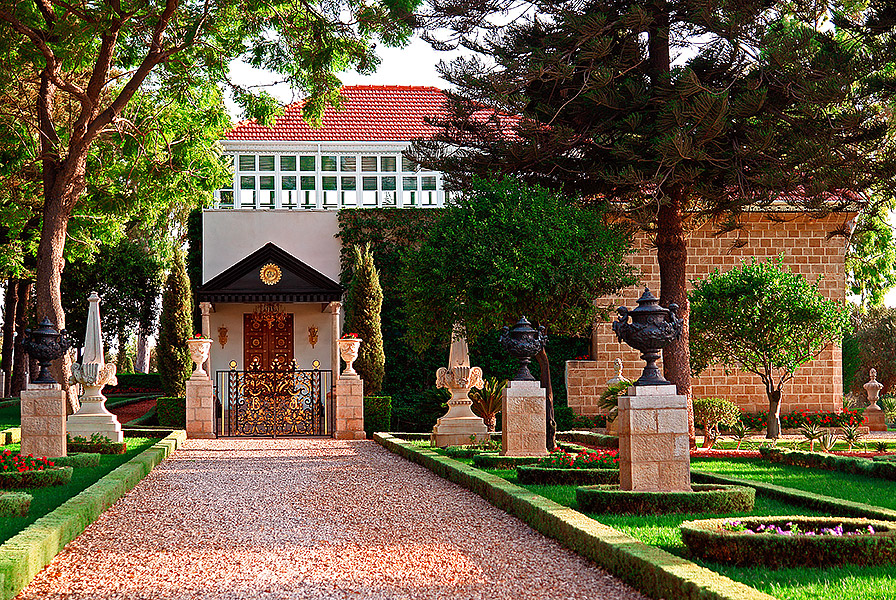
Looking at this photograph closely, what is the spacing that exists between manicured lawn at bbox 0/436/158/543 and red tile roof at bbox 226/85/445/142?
13.2m

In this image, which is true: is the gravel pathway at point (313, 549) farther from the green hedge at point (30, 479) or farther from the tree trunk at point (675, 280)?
the tree trunk at point (675, 280)

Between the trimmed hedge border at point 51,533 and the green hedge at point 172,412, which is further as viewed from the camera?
the green hedge at point 172,412

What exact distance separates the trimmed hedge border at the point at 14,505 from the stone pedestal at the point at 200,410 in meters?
12.3

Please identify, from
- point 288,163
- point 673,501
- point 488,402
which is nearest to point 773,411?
point 488,402

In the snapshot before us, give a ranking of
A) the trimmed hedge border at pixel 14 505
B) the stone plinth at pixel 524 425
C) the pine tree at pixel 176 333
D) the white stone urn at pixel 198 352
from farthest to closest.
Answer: the pine tree at pixel 176 333, the white stone urn at pixel 198 352, the stone plinth at pixel 524 425, the trimmed hedge border at pixel 14 505

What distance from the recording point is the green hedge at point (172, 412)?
21734 millimetres

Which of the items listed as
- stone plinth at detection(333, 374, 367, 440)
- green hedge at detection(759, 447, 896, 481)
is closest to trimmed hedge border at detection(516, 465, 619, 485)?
green hedge at detection(759, 447, 896, 481)

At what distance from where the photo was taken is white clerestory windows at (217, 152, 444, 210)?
25812mm

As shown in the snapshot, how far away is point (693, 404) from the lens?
16812 mm

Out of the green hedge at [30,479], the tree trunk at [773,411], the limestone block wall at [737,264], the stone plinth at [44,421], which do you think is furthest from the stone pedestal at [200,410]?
the tree trunk at [773,411]

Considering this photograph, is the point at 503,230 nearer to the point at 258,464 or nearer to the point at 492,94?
the point at 492,94

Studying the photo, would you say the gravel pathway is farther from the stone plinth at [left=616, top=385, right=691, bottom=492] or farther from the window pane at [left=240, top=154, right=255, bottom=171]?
the window pane at [left=240, top=154, right=255, bottom=171]

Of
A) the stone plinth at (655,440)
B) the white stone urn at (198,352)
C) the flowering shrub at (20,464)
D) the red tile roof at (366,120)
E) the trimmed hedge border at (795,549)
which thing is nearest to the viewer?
the trimmed hedge border at (795,549)

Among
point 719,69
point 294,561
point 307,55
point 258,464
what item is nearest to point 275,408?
point 258,464
